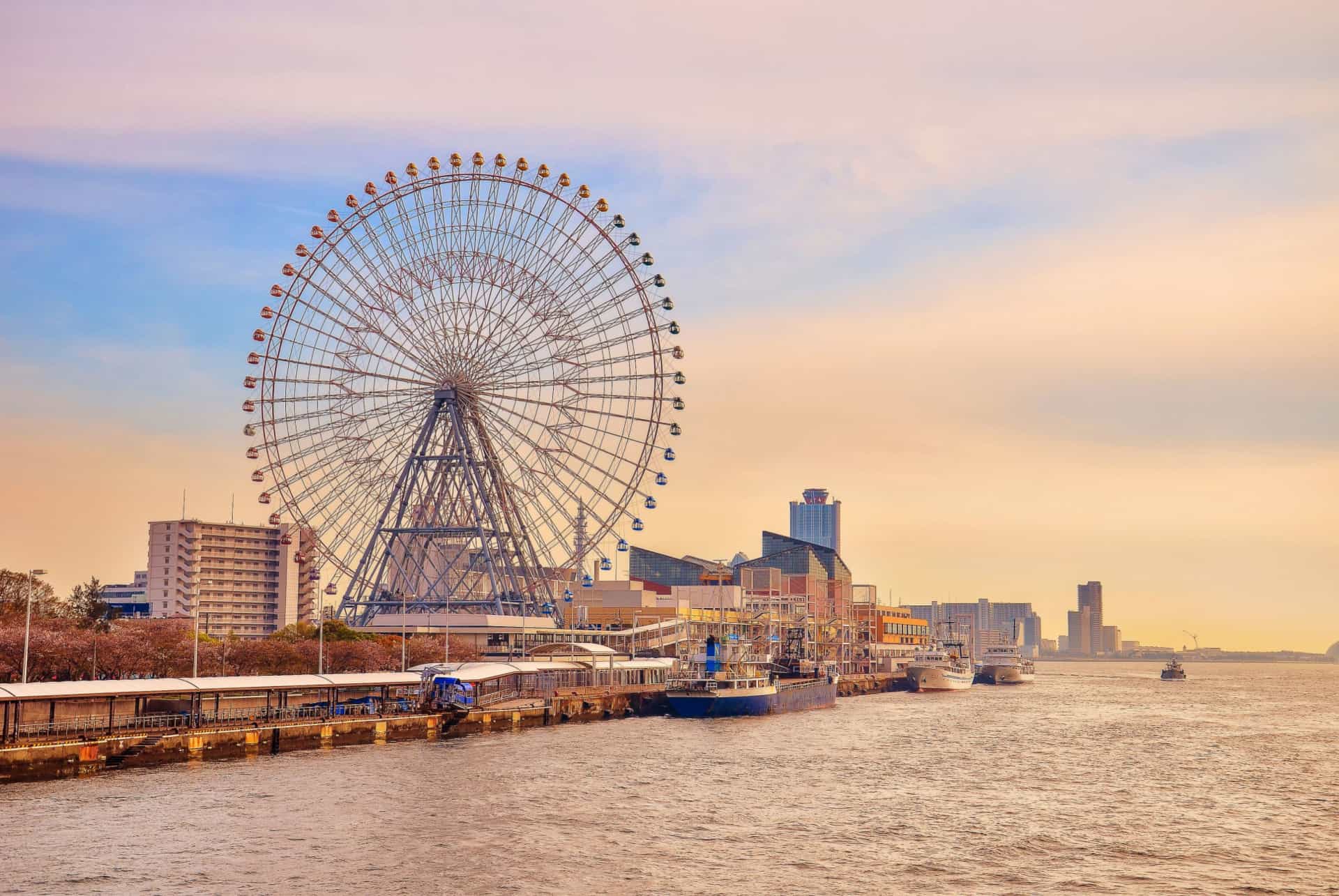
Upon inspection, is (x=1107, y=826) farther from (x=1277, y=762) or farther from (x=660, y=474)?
(x=660, y=474)

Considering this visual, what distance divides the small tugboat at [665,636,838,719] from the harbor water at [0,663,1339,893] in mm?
25200

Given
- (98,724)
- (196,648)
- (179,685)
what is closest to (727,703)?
(196,648)

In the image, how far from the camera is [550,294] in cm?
12644

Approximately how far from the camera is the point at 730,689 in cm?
13275

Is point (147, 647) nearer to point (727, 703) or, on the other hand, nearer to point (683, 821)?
point (727, 703)

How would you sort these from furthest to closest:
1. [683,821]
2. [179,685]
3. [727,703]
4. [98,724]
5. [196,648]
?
[727,703] < [196,648] < [179,685] < [98,724] < [683,821]

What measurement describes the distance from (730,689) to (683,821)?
6866cm

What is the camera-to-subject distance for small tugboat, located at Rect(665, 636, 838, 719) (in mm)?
130125

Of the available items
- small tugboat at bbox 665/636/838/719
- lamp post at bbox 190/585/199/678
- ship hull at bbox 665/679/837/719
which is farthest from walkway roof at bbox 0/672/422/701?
small tugboat at bbox 665/636/838/719

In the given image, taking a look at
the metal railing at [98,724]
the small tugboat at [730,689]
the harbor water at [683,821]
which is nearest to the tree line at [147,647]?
the metal railing at [98,724]

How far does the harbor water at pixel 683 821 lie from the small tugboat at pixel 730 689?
25.2 metres

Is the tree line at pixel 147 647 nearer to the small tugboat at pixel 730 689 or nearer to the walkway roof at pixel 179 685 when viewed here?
the walkway roof at pixel 179 685

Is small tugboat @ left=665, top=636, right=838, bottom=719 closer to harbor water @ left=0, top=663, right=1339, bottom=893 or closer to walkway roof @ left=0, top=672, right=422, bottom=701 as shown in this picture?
harbor water @ left=0, top=663, right=1339, bottom=893

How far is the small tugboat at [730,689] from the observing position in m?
130
